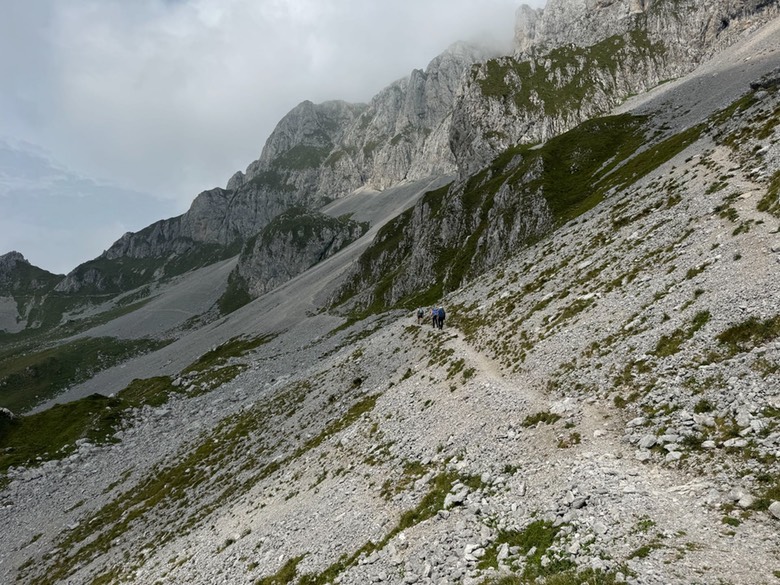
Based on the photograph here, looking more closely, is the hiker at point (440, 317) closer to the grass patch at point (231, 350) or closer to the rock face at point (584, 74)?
the grass patch at point (231, 350)

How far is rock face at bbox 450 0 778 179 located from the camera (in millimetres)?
166500

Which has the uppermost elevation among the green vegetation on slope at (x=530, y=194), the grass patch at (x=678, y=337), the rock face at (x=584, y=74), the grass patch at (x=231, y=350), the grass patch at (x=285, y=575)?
the rock face at (x=584, y=74)

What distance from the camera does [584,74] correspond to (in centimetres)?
18238

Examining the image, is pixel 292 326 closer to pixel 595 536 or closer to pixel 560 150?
pixel 560 150

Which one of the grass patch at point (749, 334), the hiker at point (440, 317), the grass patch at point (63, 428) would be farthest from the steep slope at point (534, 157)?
the grass patch at point (63, 428)

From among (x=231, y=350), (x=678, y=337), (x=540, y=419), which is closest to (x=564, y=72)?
(x=231, y=350)

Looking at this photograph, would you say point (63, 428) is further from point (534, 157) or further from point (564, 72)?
point (564, 72)

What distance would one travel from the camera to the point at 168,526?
127 feet

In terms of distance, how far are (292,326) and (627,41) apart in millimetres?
189588

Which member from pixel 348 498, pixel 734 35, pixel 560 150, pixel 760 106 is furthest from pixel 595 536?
pixel 734 35

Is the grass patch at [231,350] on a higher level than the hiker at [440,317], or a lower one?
higher

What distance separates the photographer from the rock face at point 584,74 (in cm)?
16650

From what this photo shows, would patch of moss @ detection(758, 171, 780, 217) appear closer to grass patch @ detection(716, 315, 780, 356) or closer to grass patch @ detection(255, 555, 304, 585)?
grass patch @ detection(716, 315, 780, 356)

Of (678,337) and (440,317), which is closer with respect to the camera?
(678,337)
